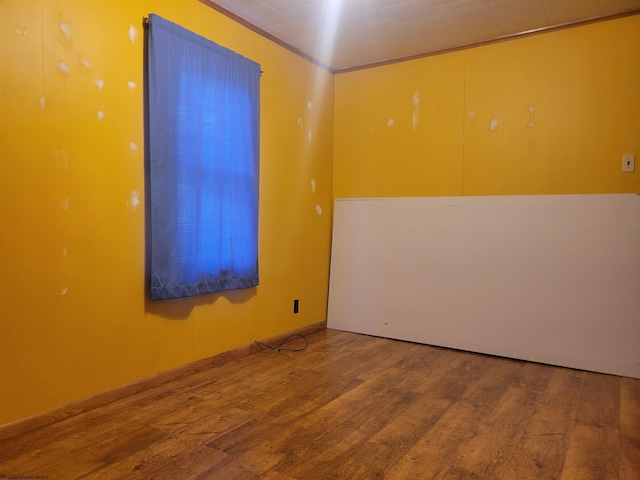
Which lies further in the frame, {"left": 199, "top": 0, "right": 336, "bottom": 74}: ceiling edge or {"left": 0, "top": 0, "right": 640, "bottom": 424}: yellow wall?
{"left": 199, "top": 0, "right": 336, "bottom": 74}: ceiling edge

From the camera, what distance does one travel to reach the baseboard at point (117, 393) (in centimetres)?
207

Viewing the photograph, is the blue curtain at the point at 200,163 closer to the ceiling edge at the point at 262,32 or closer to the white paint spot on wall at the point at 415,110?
the ceiling edge at the point at 262,32

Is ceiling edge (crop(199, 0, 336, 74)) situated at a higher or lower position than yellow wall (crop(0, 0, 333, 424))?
higher

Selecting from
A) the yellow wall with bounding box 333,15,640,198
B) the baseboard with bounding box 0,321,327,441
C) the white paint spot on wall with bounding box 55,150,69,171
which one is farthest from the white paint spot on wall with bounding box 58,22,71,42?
the yellow wall with bounding box 333,15,640,198

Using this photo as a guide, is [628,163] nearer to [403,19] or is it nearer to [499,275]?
[499,275]

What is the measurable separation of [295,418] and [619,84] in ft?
10.4

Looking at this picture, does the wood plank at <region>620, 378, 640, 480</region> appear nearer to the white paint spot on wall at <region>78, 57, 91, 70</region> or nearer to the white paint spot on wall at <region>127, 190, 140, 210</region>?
the white paint spot on wall at <region>127, 190, 140, 210</region>

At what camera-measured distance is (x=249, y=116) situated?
3.25 metres

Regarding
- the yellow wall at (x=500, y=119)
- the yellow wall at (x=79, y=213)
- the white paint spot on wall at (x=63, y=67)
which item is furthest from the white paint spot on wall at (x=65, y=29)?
the yellow wall at (x=500, y=119)

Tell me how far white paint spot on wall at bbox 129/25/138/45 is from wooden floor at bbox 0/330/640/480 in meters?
2.02

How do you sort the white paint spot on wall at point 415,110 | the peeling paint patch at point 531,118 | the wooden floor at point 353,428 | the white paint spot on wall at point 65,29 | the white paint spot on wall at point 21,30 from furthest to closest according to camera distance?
the white paint spot on wall at point 415,110 → the peeling paint patch at point 531,118 → the white paint spot on wall at point 65,29 → the white paint spot on wall at point 21,30 → the wooden floor at point 353,428

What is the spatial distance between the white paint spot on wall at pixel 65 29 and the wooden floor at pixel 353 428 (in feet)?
6.24

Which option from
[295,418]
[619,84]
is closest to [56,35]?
[295,418]

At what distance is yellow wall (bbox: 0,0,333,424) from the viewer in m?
2.04
